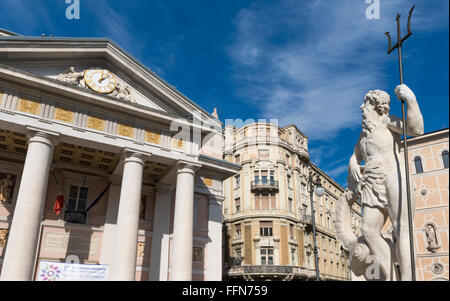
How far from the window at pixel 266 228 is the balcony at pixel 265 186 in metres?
4.12

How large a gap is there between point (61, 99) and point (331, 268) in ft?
146

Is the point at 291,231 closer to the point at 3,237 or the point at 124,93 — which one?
the point at 124,93

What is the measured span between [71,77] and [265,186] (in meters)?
29.5

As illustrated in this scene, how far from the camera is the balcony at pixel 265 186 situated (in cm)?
4182

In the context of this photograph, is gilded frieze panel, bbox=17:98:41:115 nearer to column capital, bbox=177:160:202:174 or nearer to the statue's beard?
column capital, bbox=177:160:202:174

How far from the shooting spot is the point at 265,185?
137 ft

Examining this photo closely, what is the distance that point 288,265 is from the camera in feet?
127

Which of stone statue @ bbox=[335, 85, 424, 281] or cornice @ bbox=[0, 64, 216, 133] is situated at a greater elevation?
cornice @ bbox=[0, 64, 216, 133]

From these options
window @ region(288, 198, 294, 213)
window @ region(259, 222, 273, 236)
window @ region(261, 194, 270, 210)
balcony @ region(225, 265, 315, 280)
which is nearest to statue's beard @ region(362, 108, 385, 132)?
balcony @ region(225, 265, 315, 280)

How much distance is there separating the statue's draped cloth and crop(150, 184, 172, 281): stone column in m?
15.7

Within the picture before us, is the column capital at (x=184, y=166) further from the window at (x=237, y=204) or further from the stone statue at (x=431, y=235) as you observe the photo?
the window at (x=237, y=204)

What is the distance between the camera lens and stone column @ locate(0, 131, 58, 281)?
40.5ft

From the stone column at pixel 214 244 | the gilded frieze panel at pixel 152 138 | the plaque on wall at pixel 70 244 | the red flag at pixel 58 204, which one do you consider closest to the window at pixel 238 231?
the stone column at pixel 214 244

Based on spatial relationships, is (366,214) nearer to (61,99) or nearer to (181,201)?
(181,201)
